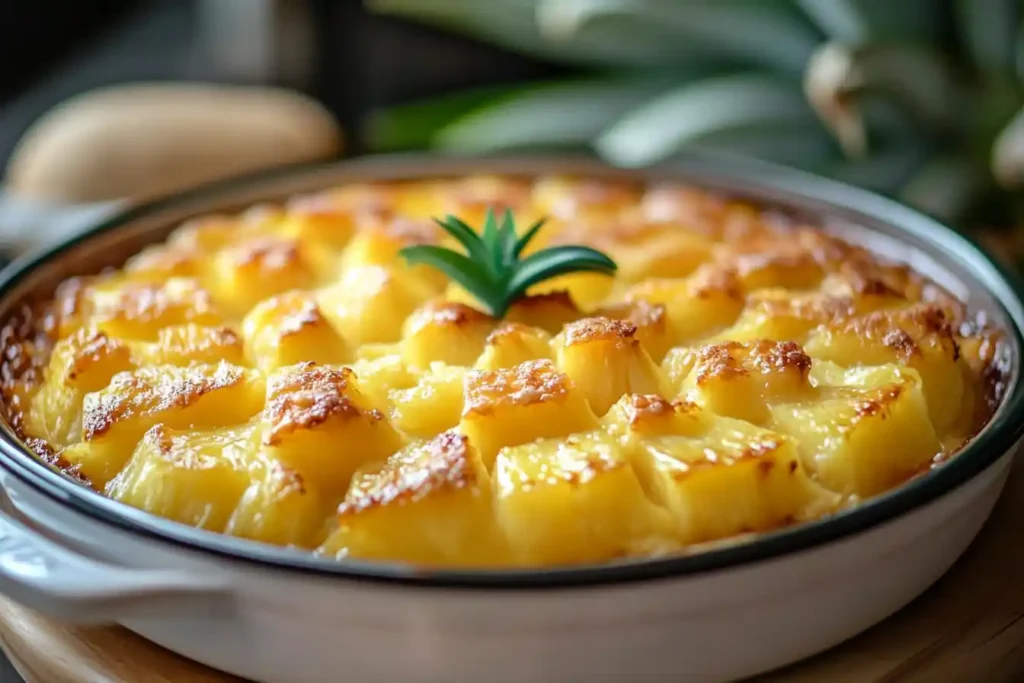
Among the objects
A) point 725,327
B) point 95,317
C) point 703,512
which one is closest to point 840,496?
point 703,512

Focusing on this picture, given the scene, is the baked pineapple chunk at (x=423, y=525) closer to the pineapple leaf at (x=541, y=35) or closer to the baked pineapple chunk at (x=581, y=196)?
the baked pineapple chunk at (x=581, y=196)

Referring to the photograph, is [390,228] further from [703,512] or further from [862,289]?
[703,512]

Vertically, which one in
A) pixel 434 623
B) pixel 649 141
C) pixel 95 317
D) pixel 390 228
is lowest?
pixel 434 623

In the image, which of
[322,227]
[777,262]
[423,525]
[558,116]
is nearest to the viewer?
[423,525]

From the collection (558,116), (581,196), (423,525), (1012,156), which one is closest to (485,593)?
(423,525)

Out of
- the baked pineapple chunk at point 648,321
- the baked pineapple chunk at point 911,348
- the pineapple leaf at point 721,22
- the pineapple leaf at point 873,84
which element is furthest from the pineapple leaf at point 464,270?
the pineapple leaf at point 721,22

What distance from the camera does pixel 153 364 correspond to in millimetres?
1202

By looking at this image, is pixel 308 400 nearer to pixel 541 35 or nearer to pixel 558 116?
pixel 558 116

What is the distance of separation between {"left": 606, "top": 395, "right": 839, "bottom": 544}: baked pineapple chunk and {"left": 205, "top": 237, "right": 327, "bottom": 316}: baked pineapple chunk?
512 millimetres

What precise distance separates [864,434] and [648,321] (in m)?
0.26

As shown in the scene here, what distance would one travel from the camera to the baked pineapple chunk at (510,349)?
3.76ft

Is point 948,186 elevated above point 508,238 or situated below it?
above

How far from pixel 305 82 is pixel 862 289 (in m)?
2.72

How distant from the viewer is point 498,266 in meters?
1.28
